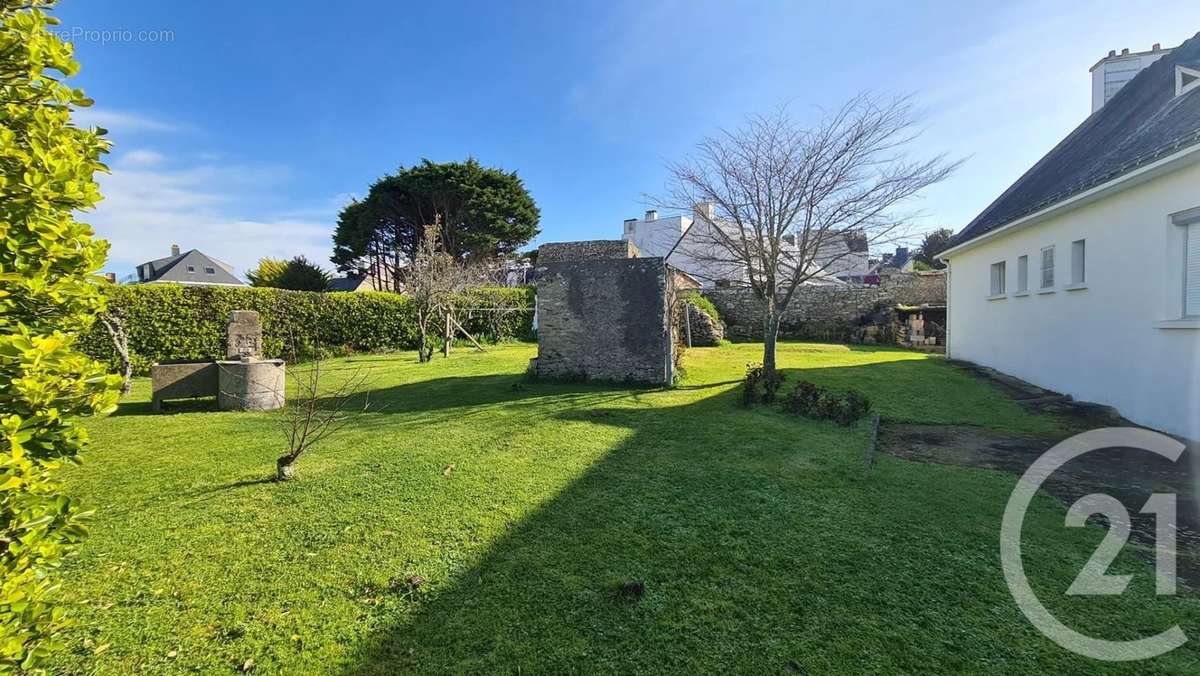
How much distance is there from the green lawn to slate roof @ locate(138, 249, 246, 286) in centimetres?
3911

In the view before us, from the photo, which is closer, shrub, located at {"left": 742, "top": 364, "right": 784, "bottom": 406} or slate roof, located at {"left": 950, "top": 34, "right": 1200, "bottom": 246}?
slate roof, located at {"left": 950, "top": 34, "right": 1200, "bottom": 246}

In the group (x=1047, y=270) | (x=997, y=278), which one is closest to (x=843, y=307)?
(x=997, y=278)

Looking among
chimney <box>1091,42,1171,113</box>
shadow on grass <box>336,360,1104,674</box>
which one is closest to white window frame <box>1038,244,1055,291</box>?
shadow on grass <box>336,360,1104,674</box>

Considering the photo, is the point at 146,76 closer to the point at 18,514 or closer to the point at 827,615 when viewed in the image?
the point at 18,514

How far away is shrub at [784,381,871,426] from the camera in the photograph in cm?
684

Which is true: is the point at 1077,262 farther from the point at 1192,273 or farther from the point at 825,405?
the point at 825,405

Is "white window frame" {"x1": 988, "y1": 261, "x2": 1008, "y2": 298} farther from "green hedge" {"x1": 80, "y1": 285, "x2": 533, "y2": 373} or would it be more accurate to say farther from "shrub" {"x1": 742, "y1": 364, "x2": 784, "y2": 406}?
"green hedge" {"x1": 80, "y1": 285, "x2": 533, "y2": 373}

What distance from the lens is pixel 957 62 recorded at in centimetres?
832

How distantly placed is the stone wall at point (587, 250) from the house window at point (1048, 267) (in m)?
7.90

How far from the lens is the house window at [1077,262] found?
26.8 feet

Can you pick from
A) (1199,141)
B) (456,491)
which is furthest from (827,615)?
(1199,141)

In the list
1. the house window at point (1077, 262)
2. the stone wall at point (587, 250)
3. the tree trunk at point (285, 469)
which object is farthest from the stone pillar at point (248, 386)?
the house window at point (1077, 262)

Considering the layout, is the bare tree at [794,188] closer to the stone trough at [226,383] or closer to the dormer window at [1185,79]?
the dormer window at [1185,79]

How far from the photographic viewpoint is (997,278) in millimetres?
11422
